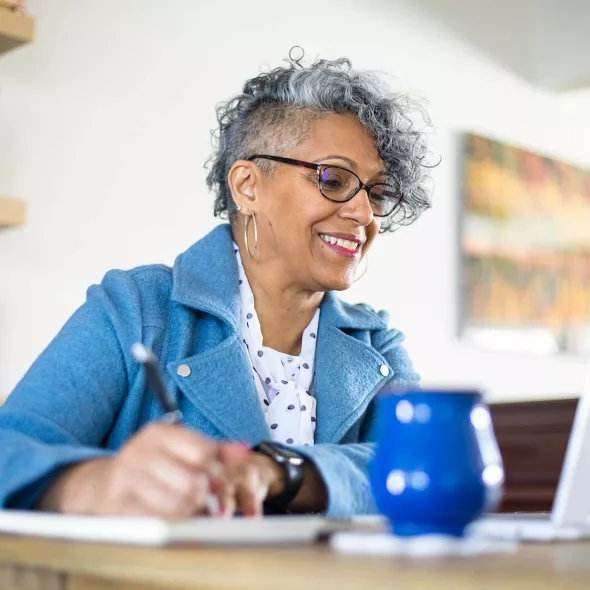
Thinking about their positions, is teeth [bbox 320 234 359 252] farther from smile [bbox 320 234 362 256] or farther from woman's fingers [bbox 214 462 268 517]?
woman's fingers [bbox 214 462 268 517]

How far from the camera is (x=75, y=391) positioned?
1.49 metres

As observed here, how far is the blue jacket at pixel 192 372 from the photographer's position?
4.50ft

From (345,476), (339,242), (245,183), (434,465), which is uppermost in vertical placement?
(245,183)

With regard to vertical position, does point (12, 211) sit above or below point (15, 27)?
below

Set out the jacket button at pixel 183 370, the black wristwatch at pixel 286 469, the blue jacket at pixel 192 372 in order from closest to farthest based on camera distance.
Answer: the black wristwatch at pixel 286 469
the blue jacket at pixel 192 372
the jacket button at pixel 183 370

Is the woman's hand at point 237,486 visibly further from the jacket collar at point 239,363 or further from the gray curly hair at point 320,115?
the gray curly hair at point 320,115

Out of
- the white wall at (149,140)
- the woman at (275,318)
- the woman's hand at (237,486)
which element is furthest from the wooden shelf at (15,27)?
the woman's hand at (237,486)

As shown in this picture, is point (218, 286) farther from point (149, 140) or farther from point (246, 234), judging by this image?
point (149, 140)

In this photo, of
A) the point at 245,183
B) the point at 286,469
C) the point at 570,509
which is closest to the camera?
the point at 570,509

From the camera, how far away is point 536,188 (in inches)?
198

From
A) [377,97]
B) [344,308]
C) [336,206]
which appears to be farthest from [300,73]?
[344,308]

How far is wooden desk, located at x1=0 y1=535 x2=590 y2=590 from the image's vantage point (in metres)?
0.62

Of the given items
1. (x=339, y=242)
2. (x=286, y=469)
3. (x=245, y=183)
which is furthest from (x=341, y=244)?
(x=286, y=469)

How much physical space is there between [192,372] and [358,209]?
505 mm
